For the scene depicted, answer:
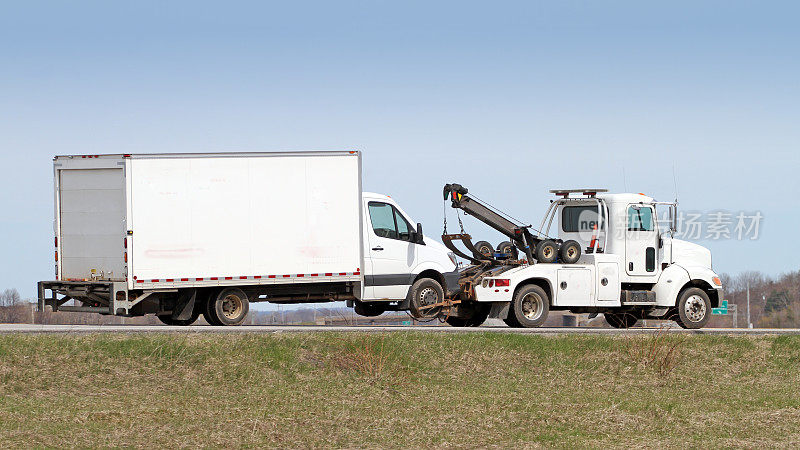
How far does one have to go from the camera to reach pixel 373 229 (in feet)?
72.3

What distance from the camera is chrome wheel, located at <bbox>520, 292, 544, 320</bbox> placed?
22516 millimetres

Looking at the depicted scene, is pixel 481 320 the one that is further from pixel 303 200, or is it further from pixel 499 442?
pixel 499 442

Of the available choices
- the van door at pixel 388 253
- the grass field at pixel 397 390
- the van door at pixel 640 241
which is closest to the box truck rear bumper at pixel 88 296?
the grass field at pixel 397 390

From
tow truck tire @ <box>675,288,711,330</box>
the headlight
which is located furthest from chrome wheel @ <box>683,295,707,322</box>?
the headlight

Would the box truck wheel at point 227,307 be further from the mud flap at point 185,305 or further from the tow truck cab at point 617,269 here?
the tow truck cab at point 617,269

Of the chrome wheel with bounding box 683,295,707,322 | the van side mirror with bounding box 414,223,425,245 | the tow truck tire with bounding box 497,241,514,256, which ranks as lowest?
the chrome wheel with bounding box 683,295,707,322

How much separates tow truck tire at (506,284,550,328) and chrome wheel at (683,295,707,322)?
369 cm

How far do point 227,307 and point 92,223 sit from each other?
10.9ft

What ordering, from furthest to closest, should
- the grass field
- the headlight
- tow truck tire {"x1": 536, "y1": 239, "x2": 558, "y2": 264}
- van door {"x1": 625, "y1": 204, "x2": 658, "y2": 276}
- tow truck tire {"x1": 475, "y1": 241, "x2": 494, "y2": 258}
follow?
tow truck tire {"x1": 475, "y1": 241, "x2": 494, "y2": 258}, van door {"x1": 625, "y1": 204, "x2": 658, "y2": 276}, the headlight, tow truck tire {"x1": 536, "y1": 239, "x2": 558, "y2": 264}, the grass field

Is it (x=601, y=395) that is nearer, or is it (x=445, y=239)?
(x=601, y=395)

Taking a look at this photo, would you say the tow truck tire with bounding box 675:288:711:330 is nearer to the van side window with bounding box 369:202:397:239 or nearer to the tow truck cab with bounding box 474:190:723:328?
the tow truck cab with bounding box 474:190:723:328

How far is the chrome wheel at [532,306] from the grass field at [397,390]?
3.30 m

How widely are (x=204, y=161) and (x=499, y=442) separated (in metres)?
10.7

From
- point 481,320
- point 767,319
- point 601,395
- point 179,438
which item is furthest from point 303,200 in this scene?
point 767,319
